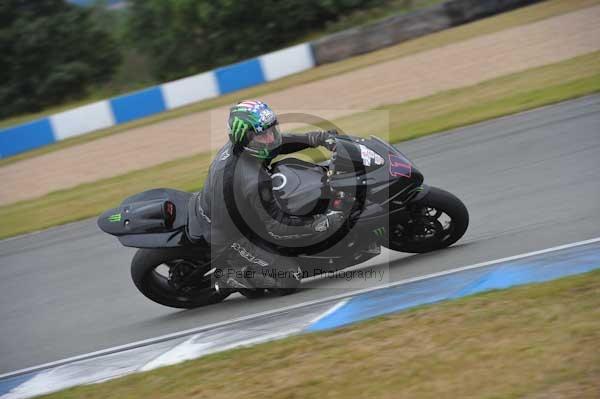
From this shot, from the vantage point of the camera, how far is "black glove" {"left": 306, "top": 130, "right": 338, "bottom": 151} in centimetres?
575

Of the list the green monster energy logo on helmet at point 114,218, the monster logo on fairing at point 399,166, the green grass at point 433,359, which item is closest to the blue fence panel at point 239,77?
the green monster energy logo on helmet at point 114,218

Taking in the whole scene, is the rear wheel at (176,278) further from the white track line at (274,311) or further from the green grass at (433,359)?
the green grass at (433,359)

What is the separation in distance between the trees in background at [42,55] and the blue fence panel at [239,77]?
26.6 feet

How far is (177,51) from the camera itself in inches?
964

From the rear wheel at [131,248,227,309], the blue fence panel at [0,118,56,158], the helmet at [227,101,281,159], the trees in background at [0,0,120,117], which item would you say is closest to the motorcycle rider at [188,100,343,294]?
the helmet at [227,101,281,159]

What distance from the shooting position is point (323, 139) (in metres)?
5.83

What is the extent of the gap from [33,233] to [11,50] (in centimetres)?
1489

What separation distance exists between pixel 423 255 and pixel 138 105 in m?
12.5

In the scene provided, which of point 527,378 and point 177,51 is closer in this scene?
point 527,378

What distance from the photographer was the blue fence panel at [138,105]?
1742 cm

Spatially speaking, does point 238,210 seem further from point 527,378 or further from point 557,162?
point 557,162

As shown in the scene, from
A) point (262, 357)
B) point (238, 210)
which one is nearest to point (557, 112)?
point (238, 210)

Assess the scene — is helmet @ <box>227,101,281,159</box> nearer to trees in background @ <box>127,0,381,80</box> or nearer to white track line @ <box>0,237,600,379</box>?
white track line @ <box>0,237,600,379</box>

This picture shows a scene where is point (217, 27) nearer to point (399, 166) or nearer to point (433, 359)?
point (399, 166)
